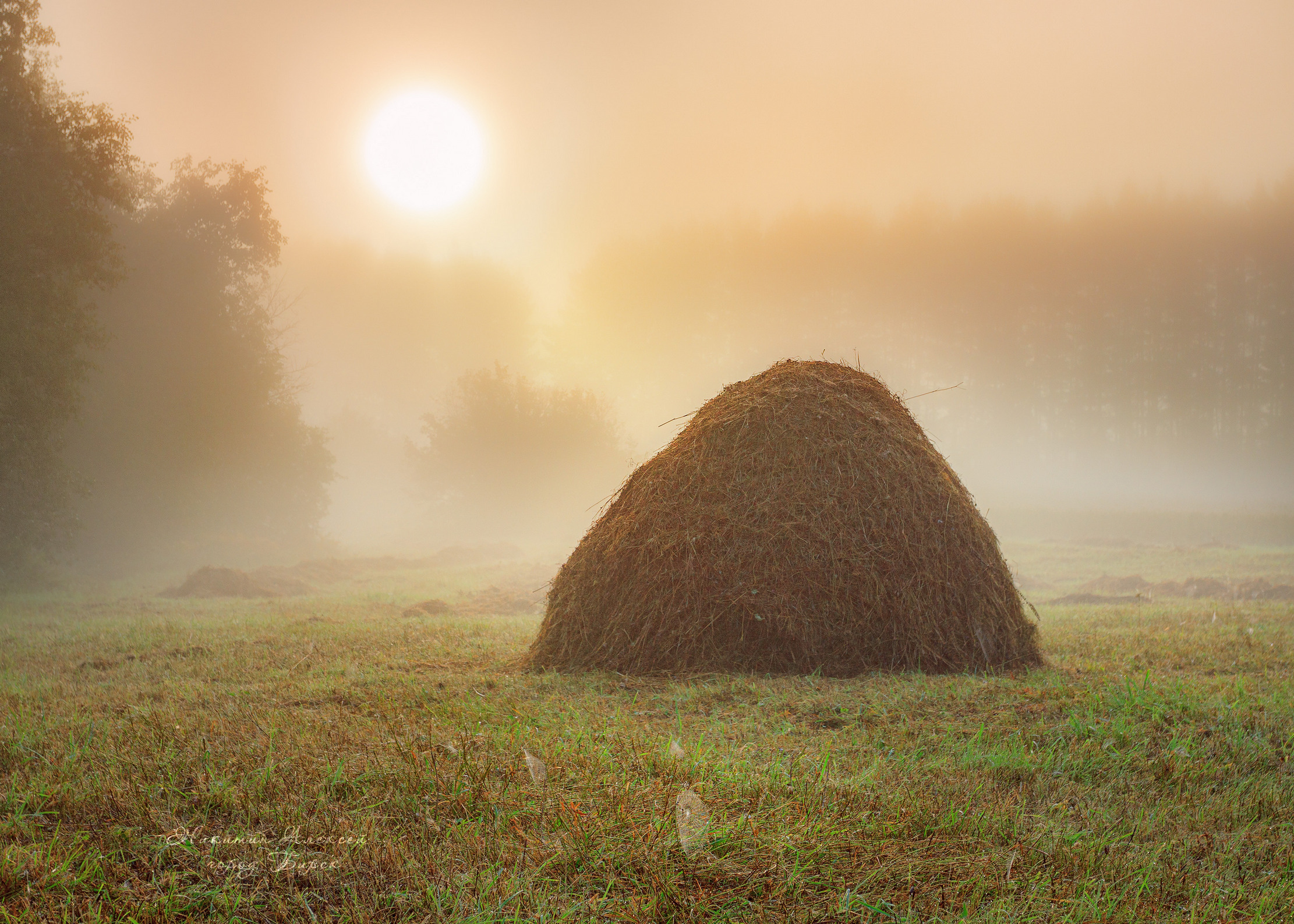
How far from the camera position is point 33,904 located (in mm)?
3082

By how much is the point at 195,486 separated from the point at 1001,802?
33.5 metres

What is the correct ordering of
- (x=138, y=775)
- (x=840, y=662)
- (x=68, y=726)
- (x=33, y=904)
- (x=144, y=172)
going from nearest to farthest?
(x=33, y=904) < (x=138, y=775) < (x=68, y=726) < (x=840, y=662) < (x=144, y=172)

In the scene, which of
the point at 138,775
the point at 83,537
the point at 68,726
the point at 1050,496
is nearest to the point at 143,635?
the point at 68,726

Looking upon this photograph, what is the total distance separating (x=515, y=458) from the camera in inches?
2003

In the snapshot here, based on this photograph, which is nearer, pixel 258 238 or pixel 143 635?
pixel 143 635

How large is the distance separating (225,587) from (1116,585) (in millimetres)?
25569

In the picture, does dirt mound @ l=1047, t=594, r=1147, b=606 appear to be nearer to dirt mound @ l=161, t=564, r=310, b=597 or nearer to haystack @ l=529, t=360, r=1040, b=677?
haystack @ l=529, t=360, r=1040, b=677

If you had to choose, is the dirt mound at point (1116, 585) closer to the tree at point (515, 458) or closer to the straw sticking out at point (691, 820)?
the straw sticking out at point (691, 820)

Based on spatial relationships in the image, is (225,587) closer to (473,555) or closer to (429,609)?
(429,609)

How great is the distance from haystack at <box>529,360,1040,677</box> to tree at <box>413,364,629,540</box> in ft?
139

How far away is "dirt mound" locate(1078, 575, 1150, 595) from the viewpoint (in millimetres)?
21734

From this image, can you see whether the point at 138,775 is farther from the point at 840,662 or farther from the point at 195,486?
the point at 195,486

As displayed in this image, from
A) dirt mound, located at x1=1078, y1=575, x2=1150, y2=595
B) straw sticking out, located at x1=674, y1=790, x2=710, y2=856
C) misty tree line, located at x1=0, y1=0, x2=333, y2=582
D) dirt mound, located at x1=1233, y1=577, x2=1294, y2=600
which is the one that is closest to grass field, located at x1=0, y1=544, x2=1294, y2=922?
straw sticking out, located at x1=674, y1=790, x2=710, y2=856

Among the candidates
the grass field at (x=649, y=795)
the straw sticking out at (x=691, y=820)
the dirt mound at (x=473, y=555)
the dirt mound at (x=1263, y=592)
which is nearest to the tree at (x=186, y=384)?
the dirt mound at (x=473, y=555)
